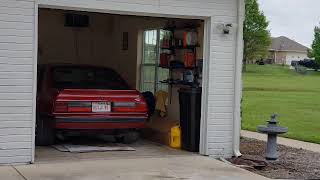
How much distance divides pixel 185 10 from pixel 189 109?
1769 mm

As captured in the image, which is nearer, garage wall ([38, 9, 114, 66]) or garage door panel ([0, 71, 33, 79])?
garage door panel ([0, 71, 33, 79])

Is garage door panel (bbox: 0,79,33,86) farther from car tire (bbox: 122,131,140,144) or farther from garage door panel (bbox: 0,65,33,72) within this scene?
car tire (bbox: 122,131,140,144)

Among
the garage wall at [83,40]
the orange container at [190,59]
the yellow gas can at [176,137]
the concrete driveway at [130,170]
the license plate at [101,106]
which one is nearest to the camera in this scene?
the concrete driveway at [130,170]

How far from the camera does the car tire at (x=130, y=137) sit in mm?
11062

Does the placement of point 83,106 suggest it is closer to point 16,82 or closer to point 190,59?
point 16,82

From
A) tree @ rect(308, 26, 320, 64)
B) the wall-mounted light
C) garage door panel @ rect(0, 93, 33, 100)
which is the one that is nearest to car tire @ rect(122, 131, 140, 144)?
the wall-mounted light

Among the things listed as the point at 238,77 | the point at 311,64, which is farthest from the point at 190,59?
the point at 311,64

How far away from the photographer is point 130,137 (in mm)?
11133

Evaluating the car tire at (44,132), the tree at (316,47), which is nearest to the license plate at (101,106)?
the car tire at (44,132)

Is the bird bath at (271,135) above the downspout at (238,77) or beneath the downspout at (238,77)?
beneath

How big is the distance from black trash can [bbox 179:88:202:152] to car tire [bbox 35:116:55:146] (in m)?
2.34

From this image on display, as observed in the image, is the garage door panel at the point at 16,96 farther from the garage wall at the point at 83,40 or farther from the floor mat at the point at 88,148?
the garage wall at the point at 83,40

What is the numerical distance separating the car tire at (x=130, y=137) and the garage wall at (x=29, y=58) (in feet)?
4.89

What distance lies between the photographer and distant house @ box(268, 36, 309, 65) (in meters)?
124
